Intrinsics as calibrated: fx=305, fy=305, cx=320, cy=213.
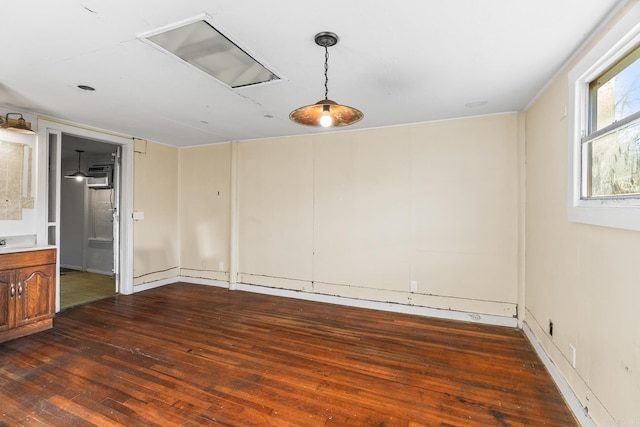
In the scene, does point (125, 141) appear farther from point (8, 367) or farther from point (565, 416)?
point (565, 416)

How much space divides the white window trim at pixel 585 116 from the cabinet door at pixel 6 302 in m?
4.96

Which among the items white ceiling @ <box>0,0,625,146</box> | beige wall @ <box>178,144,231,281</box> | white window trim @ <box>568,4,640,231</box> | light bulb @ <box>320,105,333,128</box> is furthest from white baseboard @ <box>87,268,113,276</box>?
white window trim @ <box>568,4,640,231</box>

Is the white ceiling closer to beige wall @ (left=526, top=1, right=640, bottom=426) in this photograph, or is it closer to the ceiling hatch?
the ceiling hatch

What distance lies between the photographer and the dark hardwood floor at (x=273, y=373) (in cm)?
200

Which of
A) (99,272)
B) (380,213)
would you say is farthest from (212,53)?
(99,272)

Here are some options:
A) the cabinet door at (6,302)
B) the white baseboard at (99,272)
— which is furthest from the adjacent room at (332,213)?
the white baseboard at (99,272)

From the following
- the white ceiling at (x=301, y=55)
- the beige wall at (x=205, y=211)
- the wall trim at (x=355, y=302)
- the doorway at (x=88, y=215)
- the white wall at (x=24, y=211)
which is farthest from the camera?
the doorway at (x=88, y=215)

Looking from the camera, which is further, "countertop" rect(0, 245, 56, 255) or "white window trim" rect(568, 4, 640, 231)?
"countertop" rect(0, 245, 56, 255)

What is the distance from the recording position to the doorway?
6.25 m

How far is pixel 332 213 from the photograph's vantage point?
4.49 metres

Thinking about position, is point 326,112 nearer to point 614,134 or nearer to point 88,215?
point 614,134

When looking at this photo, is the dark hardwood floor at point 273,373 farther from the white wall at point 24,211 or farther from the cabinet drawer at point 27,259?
the white wall at point 24,211

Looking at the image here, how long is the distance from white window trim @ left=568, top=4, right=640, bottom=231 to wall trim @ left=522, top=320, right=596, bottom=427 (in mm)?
1183

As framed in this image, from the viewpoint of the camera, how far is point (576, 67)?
2148 millimetres
